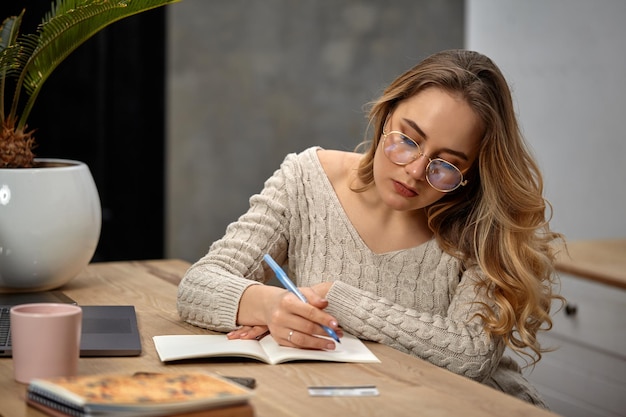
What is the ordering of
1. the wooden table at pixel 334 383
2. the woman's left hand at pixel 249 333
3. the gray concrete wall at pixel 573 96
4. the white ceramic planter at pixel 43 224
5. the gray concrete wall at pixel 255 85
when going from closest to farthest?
the wooden table at pixel 334 383 → the woman's left hand at pixel 249 333 → the white ceramic planter at pixel 43 224 → the gray concrete wall at pixel 573 96 → the gray concrete wall at pixel 255 85

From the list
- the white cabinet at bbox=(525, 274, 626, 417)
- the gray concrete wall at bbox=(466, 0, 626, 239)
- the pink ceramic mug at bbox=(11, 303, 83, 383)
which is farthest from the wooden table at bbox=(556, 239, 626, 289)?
the pink ceramic mug at bbox=(11, 303, 83, 383)

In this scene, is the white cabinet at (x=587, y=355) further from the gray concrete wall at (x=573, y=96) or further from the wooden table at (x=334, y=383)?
the wooden table at (x=334, y=383)

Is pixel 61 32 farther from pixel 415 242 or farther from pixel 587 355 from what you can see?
pixel 587 355

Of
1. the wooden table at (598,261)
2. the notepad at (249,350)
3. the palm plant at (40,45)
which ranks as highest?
the palm plant at (40,45)

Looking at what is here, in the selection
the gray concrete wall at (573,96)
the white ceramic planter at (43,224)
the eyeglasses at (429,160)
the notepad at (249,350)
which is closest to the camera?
the notepad at (249,350)

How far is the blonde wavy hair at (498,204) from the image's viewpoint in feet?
5.99

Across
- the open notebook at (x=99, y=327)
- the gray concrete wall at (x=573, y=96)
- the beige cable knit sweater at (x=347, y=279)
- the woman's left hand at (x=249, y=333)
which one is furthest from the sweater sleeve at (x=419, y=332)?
the gray concrete wall at (x=573, y=96)

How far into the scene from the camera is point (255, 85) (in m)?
4.80

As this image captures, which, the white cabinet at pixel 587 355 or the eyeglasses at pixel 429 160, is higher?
the eyeglasses at pixel 429 160

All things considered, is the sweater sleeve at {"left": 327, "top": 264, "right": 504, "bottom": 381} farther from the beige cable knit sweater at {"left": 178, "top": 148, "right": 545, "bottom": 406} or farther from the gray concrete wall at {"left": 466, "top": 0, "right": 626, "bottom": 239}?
the gray concrete wall at {"left": 466, "top": 0, "right": 626, "bottom": 239}

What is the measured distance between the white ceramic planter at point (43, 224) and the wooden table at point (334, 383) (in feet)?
Answer: 0.95

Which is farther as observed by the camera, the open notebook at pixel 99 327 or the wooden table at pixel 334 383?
the open notebook at pixel 99 327

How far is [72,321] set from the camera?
131 cm

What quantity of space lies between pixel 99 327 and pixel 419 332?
61 centimetres
